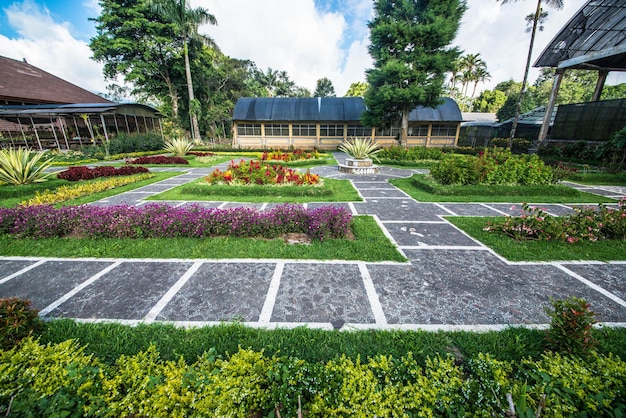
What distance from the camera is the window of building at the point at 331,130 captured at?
2737cm

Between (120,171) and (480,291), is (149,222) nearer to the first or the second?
(480,291)

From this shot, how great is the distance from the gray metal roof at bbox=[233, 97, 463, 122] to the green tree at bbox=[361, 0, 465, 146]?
20.6 ft

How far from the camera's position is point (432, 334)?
8.86ft

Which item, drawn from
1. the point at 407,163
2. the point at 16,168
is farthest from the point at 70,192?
the point at 407,163

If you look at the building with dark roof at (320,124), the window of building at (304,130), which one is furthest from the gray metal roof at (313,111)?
the window of building at (304,130)

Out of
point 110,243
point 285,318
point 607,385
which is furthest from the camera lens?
point 110,243

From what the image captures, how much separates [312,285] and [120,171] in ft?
41.9

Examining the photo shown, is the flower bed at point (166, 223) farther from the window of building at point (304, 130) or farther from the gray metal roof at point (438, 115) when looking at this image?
the gray metal roof at point (438, 115)

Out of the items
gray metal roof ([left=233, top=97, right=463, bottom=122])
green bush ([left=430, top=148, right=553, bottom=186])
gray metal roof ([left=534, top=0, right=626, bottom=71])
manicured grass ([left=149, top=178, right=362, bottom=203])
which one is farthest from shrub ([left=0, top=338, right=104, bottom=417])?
gray metal roof ([left=233, top=97, right=463, bottom=122])

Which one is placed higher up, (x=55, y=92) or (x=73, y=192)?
(x=55, y=92)

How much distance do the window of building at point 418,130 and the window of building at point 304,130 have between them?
1076 centimetres

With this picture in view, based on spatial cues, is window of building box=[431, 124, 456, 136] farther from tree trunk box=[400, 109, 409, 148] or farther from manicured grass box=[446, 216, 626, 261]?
manicured grass box=[446, 216, 626, 261]

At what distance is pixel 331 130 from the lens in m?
27.5

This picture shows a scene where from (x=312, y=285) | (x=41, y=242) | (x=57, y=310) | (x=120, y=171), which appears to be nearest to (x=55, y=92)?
(x=120, y=171)
